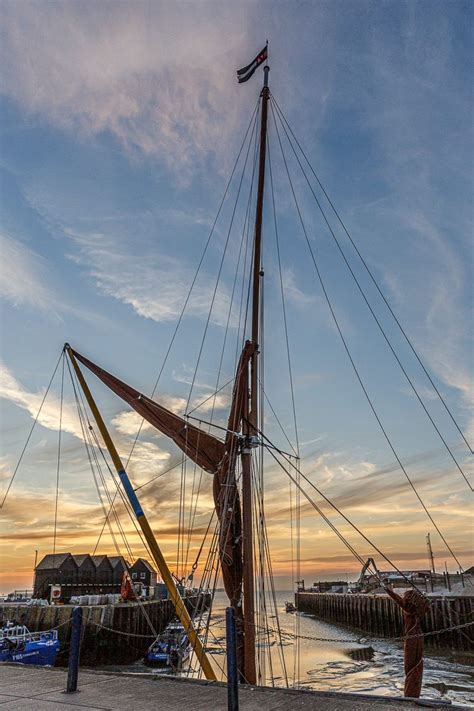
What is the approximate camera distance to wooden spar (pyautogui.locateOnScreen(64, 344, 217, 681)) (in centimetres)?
1560

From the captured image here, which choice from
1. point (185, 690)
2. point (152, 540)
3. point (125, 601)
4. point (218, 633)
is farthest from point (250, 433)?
point (218, 633)

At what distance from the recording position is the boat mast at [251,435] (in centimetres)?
1669

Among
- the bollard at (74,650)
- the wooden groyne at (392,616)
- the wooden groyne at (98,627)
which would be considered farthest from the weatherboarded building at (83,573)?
the bollard at (74,650)

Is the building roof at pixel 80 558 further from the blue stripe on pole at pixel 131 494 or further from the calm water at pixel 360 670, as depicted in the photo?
the blue stripe on pole at pixel 131 494

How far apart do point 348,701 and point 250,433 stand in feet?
38.8

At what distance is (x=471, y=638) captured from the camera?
131ft

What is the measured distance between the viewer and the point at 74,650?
9.21 m

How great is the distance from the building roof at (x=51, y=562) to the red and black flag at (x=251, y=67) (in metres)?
80.6

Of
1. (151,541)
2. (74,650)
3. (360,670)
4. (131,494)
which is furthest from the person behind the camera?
(360,670)

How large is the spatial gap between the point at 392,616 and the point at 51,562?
57825mm

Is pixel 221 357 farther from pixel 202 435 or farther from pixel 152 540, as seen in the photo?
pixel 152 540

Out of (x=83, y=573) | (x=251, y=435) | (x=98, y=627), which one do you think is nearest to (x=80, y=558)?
(x=83, y=573)

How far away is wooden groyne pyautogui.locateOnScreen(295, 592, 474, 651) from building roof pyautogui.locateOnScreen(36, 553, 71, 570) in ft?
142

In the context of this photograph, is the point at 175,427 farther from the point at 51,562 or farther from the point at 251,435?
the point at 51,562
